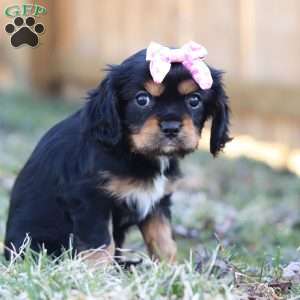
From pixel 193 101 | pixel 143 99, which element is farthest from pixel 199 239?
pixel 143 99

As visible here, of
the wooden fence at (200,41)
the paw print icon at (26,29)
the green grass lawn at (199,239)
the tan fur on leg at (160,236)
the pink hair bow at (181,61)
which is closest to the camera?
the green grass lawn at (199,239)

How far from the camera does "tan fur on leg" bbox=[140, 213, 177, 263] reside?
4941 mm

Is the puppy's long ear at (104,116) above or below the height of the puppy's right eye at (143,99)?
below

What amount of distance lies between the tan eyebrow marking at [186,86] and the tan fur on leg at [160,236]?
824 millimetres

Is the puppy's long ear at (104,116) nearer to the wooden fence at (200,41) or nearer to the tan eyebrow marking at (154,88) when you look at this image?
the tan eyebrow marking at (154,88)

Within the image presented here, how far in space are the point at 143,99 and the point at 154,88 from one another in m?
0.10

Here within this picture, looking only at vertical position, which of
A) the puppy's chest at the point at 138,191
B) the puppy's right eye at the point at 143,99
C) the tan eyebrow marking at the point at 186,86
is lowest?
the puppy's chest at the point at 138,191

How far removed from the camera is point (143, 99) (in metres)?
4.49

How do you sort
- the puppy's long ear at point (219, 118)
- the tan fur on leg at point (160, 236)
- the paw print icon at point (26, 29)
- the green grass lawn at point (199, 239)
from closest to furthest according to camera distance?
1. the green grass lawn at point (199, 239)
2. the puppy's long ear at point (219, 118)
3. the tan fur on leg at point (160, 236)
4. the paw print icon at point (26, 29)

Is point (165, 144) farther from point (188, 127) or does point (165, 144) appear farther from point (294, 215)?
point (294, 215)

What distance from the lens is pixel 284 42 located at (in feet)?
32.9

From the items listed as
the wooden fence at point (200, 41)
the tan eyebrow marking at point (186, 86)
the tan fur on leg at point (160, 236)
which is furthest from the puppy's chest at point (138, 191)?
the wooden fence at point (200, 41)

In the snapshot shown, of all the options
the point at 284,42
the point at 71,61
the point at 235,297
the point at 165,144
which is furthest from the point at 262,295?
the point at 71,61

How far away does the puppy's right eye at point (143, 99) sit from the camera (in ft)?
14.7
